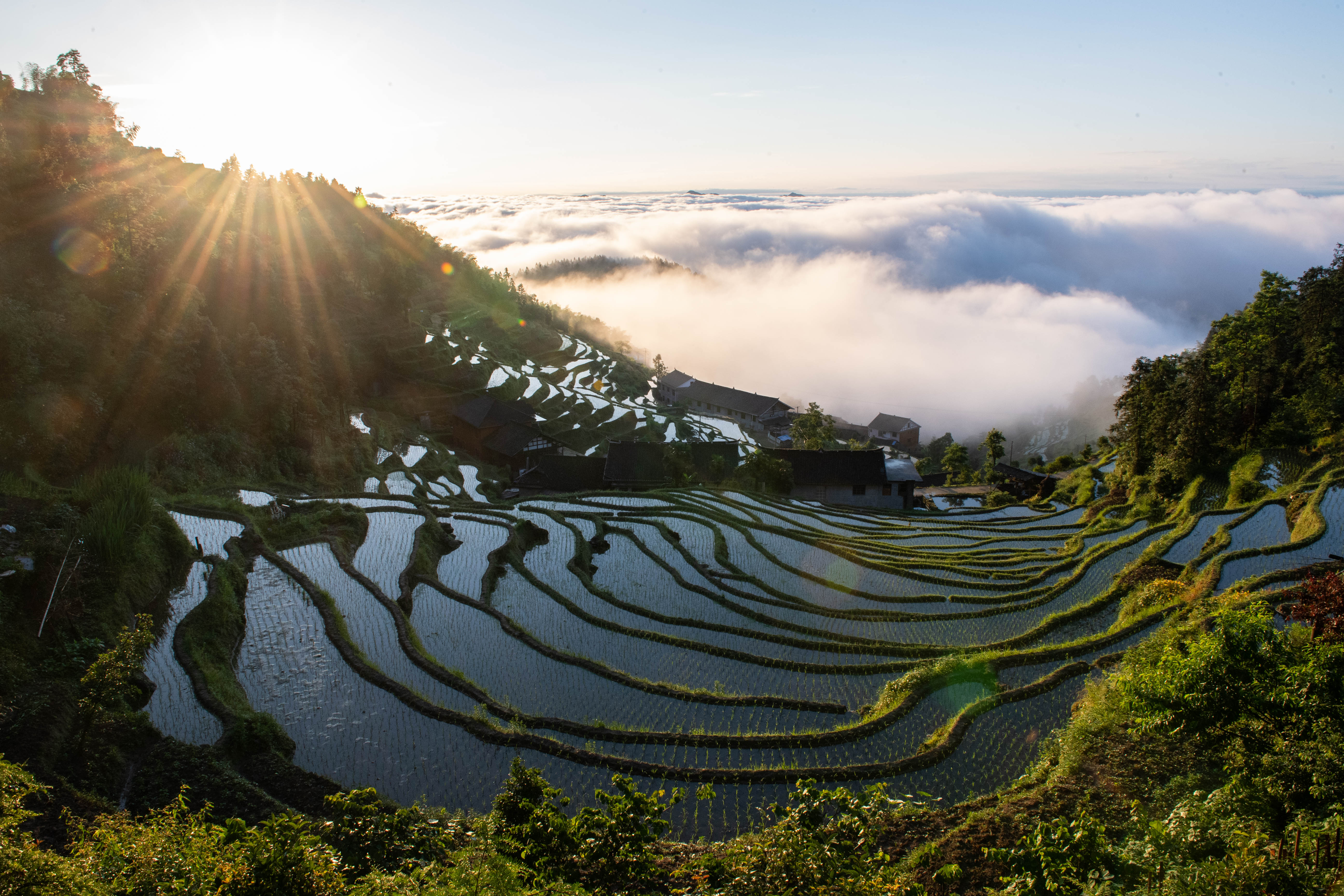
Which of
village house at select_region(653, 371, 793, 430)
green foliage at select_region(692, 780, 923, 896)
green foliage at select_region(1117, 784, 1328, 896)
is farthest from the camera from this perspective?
village house at select_region(653, 371, 793, 430)

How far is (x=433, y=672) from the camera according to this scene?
14.5 meters

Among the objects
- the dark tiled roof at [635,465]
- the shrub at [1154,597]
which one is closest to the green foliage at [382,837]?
the shrub at [1154,597]

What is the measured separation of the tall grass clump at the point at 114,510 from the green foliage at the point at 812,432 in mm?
52260

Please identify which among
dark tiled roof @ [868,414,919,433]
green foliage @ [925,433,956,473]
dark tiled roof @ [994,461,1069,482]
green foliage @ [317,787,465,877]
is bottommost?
green foliage @ [925,433,956,473]

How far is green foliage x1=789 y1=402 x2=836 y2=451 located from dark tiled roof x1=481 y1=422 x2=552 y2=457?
84.8 ft

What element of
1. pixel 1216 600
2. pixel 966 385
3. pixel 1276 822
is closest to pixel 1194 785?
pixel 1276 822

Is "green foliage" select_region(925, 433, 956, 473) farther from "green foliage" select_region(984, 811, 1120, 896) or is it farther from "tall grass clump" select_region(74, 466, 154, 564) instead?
"green foliage" select_region(984, 811, 1120, 896)

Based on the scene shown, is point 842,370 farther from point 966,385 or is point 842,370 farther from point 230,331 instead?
point 230,331

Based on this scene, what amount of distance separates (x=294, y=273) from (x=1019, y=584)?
4572 cm

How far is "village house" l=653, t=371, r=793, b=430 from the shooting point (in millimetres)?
91562

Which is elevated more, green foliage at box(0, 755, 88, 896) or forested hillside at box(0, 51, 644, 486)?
forested hillside at box(0, 51, 644, 486)

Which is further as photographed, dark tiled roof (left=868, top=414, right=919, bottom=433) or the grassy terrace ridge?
dark tiled roof (left=868, top=414, right=919, bottom=433)

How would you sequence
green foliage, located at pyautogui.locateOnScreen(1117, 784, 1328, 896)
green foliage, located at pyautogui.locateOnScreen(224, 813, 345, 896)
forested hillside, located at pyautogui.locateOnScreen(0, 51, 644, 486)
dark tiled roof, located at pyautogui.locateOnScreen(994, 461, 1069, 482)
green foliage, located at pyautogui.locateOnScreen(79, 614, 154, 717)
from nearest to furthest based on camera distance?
green foliage, located at pyautogui.locateOnScreen(1117, 784, 1328, 896) < green foliage, located at pyautogui.locateOnScreen(224, 813, 345, 896) < green foliage, located at pyautogui.locateOnScreen(79, 614, 154, 717) < forested hillside, located at pyautogui.locateOnScreen(0, 51, 644, 486) < dark tiled roof, located at pyautogui.locateOnScreen(994, 461, 1069, 482)

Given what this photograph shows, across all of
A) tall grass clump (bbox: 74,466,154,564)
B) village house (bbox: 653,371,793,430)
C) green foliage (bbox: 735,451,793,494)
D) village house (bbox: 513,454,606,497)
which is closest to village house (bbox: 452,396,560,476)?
village house (bbox: 513,454,606,497)
